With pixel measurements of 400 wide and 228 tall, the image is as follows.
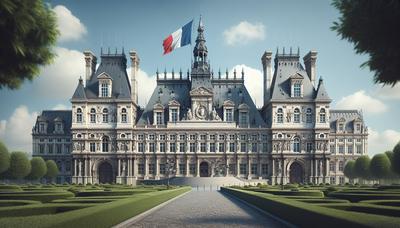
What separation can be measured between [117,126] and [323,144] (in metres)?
37.5

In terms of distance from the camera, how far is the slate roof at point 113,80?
269 ft

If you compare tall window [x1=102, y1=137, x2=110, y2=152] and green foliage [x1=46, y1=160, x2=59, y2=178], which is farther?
tall window [x1=102, y1=137, x2=110, y2=152]

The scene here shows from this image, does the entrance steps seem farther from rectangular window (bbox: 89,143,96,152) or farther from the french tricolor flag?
the french tricolor flag

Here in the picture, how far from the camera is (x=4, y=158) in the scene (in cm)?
6166

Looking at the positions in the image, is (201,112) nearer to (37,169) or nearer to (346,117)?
(37,169)

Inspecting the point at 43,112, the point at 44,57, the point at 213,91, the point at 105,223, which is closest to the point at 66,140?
the point at 43,112

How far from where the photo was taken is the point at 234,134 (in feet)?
267

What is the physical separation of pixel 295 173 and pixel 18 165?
157ft

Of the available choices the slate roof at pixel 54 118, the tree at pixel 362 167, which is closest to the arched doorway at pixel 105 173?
the slate roof at pixel 54 118

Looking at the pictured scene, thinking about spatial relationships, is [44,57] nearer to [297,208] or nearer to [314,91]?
[297,208]

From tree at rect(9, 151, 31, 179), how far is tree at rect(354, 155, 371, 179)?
57090 millimetres

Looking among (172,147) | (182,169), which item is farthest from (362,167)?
(172,147)

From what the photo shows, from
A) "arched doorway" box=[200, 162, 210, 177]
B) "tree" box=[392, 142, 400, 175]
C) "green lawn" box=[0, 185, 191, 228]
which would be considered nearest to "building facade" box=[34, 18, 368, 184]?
"arched doorway" box=[200, 162, 210, 177]

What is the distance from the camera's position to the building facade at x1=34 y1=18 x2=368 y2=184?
80.2 metres
